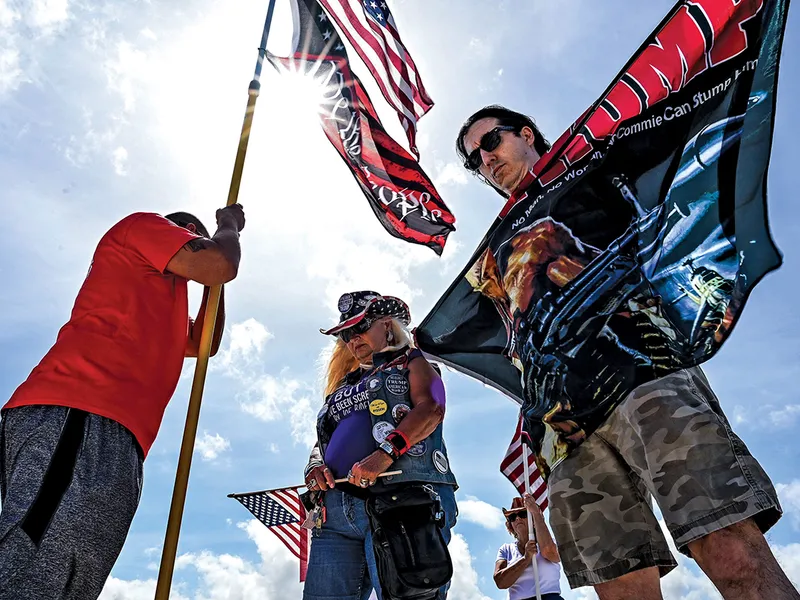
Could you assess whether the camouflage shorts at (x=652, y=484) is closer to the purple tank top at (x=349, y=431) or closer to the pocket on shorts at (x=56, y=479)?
the purple tank top at (x=349, y=431)

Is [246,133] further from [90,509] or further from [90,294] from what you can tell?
[90,509]

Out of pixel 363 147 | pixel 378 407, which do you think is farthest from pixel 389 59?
pixel 378 407

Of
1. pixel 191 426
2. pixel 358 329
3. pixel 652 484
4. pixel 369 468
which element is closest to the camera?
pixel 652 484

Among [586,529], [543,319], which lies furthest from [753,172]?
[586,529]

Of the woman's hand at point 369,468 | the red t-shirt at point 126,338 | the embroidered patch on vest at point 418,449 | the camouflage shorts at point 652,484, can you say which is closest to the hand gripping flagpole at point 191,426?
the red t-shirt at point 126,338

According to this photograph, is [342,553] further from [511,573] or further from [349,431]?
[511,573]

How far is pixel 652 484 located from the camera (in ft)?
6.59

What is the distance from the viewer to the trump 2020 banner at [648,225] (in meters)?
2.08

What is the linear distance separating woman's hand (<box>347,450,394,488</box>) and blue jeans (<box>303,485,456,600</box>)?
154 mm

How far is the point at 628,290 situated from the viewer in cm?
226

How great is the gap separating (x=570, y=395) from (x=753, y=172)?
0.91 meters

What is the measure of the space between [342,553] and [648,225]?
2.30 m

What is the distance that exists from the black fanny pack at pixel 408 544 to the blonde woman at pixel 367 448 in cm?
5

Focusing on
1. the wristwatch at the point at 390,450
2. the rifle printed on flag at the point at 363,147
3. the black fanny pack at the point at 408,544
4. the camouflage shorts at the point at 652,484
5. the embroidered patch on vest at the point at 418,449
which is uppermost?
the rifle printed on flag at the point at 363,147
